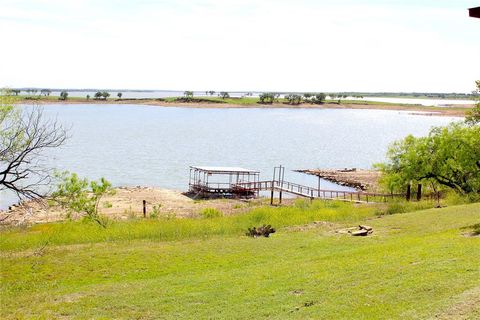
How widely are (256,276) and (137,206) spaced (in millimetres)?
34409

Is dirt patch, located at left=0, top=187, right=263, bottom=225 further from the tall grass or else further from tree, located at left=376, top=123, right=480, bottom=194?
tree, located at left=376, top=123, right=480, bottom=194

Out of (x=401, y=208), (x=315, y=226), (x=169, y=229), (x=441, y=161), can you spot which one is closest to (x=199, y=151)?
(x=441, y=161)

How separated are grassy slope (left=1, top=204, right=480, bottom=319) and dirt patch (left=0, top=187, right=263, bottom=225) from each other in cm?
1902

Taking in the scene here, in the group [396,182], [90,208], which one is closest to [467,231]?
[90,208]

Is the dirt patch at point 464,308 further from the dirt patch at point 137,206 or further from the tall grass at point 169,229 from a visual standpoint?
the dirt patch at point 137,206

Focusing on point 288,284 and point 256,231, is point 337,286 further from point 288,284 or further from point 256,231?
point 256,231

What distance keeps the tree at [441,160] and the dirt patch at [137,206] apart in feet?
42.7

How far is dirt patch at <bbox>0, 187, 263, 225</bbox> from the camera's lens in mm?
42781

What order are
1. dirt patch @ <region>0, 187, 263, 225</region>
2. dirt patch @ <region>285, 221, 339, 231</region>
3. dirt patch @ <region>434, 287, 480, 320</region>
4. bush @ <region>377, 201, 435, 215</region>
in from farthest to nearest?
dirt patch @ <region>0, 187, 263, 225</region> → bush @ <region>377, 201, 435, 215</region> → dirt patch @ <region>285, 221, 339, 231</region> → dirt patch @ <region>434, 287, 480, 320</region>

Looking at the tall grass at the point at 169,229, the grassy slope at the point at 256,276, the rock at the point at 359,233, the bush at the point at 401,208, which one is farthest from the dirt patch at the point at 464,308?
the bush at the point at 401,208

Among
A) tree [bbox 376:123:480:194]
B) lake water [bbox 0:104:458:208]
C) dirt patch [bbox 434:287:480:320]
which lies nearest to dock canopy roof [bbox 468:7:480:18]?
dirt patch [bbox 434:287:480:320]

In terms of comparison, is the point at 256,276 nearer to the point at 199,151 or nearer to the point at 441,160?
the point at 441,160

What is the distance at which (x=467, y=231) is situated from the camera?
743 inches

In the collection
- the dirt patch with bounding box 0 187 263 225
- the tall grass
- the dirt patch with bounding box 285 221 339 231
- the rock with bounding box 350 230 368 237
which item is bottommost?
the dirt patch with bounding box 0 187 263 225
